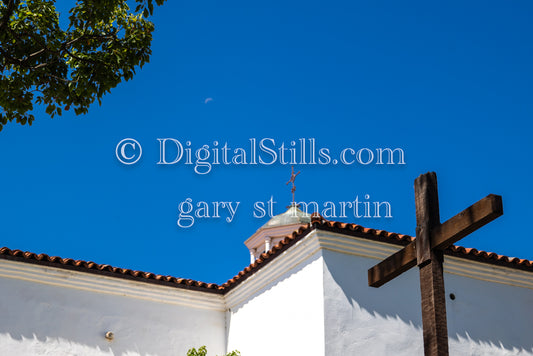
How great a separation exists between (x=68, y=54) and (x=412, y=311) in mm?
6222

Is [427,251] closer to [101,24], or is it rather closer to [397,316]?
[101,24]

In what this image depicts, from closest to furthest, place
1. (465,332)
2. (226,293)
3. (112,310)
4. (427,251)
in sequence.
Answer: (427,251)
(465,332)
(112,310)
(226,293)

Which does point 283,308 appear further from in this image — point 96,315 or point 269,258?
point 96,315

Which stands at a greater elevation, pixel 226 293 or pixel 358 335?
pixel 226 293

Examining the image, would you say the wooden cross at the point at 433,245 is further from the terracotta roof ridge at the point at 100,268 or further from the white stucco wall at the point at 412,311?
the terracotta roof ridge at the point at 100,268

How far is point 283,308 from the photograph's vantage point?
1097cm

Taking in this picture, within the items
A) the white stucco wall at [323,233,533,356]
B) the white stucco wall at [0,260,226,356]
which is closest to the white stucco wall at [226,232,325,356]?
the white stucco wall at [323,233,533,356]

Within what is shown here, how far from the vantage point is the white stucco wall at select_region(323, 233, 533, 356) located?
1023 cm

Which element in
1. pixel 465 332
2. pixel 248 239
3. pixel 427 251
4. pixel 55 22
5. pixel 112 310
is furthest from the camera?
pixel 248 239

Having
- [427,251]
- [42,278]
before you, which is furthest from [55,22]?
[42,278]

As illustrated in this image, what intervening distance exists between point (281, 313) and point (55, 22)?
18.6ft

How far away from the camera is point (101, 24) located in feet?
23.6

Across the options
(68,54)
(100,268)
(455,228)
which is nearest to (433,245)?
(455,228)

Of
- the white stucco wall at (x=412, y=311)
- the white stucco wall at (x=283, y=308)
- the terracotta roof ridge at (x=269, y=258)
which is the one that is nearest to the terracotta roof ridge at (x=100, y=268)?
the terracotta roof ridge at (x=269, y=258)
